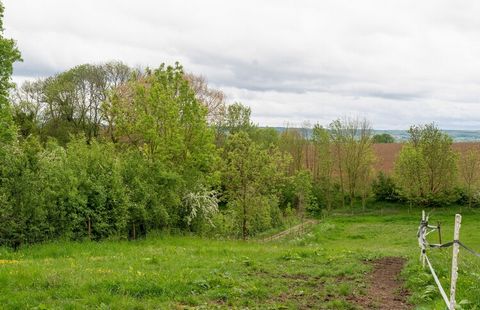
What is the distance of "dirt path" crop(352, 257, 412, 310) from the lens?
36.4 feet

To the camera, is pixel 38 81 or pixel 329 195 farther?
pixel 329 195

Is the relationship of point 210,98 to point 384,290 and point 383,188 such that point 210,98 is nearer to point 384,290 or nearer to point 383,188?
point 383,188

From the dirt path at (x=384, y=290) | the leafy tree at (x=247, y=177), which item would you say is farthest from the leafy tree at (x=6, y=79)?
the dirt path at (x=384, y=290)

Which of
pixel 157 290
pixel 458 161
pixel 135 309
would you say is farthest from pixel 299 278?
pixel 458 161

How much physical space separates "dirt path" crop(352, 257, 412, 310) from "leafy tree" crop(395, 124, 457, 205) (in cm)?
4620

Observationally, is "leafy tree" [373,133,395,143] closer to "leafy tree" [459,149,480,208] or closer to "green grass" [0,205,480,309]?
"leafy tree" [459,149,480,208]

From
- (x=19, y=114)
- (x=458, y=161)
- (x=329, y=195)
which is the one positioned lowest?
(x=329, y=195)

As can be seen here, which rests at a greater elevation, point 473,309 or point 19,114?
point 19,114

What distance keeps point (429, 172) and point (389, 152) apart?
22.5 metres

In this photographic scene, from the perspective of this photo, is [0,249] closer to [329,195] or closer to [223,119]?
[223,119]

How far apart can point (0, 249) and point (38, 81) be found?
1833 inches

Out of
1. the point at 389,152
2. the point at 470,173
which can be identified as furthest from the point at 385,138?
the point at 470,173

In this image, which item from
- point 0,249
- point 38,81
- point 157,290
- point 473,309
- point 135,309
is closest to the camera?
point 473,309

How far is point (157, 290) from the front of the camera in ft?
37.7
